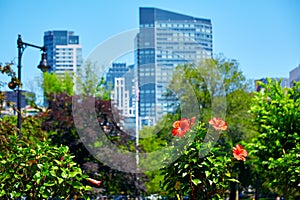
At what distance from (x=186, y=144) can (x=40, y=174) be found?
2243 mm

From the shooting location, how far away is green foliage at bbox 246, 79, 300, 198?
12.9 metres

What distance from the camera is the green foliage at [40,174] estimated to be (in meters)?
7.36

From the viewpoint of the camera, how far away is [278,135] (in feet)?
46.1

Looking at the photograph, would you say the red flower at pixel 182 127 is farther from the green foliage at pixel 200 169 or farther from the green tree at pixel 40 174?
the green tree at pixel 40 174

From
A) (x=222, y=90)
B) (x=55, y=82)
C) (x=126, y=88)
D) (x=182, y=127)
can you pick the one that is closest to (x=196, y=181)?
(x=182, y=127)

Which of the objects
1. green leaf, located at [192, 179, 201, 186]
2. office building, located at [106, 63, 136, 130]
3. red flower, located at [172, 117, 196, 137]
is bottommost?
green leaf, located at [192, 179, 201, 186]

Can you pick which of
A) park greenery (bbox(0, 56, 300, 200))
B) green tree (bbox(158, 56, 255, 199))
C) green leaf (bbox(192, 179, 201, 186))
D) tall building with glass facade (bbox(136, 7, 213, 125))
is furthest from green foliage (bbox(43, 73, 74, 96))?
green leaf (bbox(192, 179, 201, 186))

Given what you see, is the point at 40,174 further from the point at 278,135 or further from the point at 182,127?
the point at 278,135

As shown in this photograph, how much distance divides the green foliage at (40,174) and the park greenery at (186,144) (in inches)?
0.5

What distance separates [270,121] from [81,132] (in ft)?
31.3

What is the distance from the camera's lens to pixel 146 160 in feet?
89.4

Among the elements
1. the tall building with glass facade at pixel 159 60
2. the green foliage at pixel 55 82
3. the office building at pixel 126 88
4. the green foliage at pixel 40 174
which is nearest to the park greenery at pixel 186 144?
the green foliage at pixel 40 174

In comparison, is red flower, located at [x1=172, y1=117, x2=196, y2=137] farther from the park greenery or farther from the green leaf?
the green leaf

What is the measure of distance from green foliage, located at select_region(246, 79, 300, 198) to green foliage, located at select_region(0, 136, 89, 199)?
618 cm
